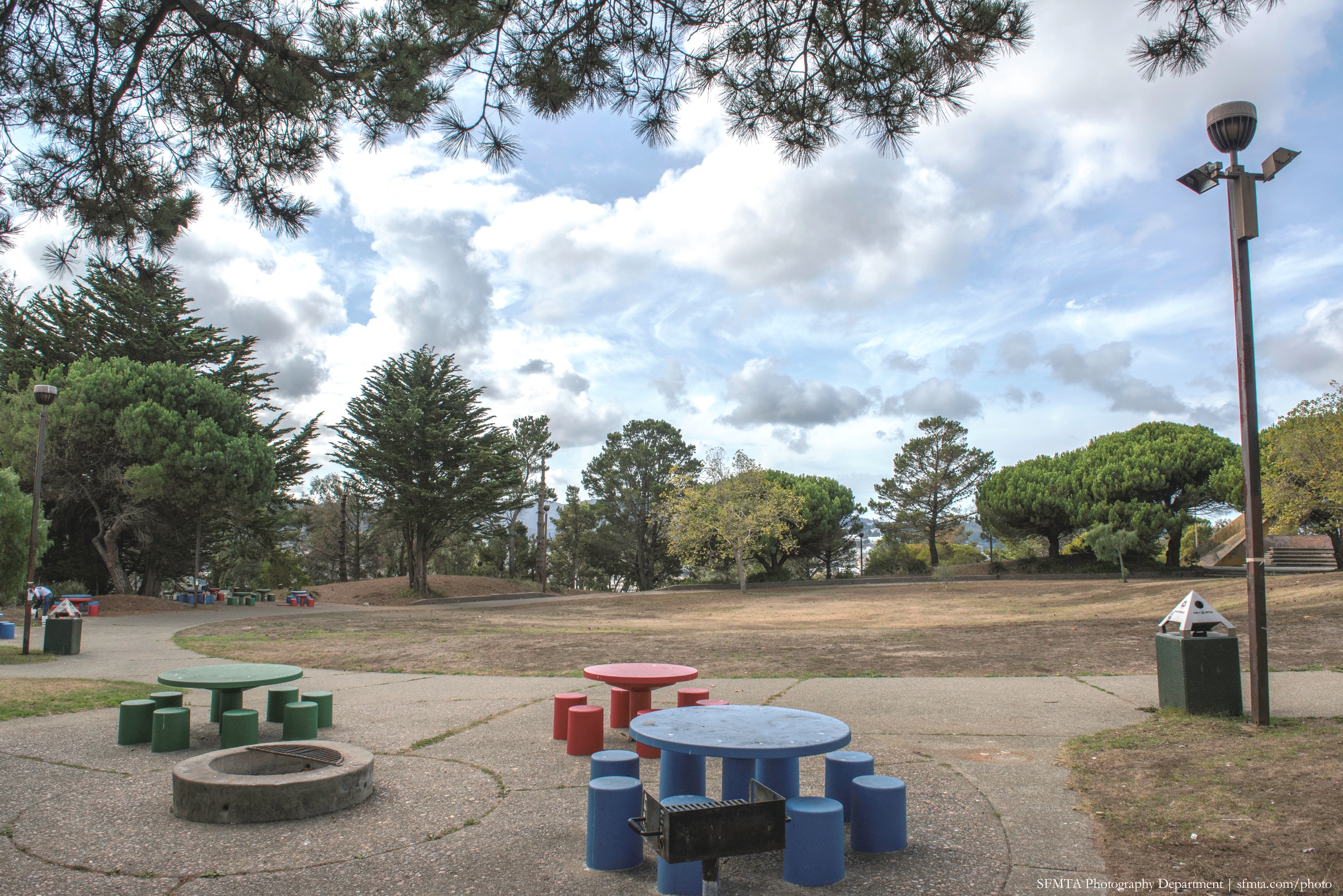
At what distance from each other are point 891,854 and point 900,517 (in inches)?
2063

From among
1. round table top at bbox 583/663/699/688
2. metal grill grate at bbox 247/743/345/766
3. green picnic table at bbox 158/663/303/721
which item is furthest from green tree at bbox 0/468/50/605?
round table top at bbox 583/663/699/688

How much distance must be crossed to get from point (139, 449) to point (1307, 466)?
112ft

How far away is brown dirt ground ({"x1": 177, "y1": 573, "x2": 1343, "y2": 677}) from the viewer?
10422mm

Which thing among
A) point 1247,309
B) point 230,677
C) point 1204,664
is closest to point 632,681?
point 230,677

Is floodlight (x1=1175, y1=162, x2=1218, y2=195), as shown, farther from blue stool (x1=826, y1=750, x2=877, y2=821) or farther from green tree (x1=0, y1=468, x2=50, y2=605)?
green tree (x1=0, y1=468, x2=50, y2=605)

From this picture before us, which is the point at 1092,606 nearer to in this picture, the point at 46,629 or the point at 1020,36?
the point at 1020,36

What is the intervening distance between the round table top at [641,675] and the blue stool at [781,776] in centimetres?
186

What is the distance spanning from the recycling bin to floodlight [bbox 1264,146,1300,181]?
3.59 meters

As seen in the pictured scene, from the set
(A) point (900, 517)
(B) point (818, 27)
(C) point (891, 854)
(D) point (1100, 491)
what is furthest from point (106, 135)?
(A) point (900, 517)

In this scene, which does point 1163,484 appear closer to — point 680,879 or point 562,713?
point 562,713

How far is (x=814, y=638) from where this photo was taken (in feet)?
47.1

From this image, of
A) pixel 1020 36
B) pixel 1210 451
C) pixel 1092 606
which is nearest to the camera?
pixel 1020 36

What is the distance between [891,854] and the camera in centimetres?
376

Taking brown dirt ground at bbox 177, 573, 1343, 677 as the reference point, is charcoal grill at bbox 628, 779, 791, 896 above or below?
above
